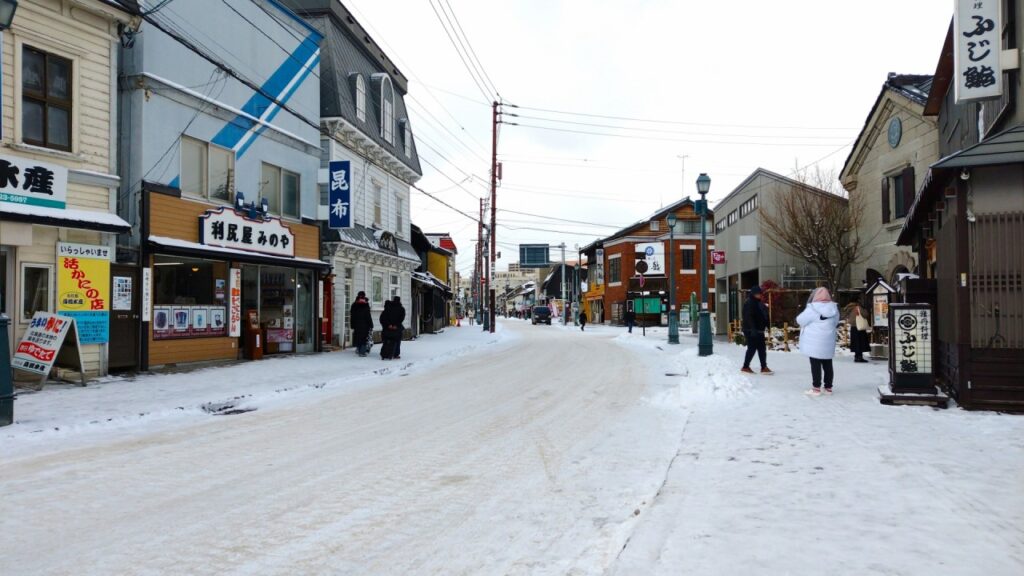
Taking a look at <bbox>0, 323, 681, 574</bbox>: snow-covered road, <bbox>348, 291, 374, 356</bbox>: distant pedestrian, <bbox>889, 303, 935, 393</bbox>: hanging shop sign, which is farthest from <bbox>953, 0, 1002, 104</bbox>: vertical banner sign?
<bbox>348, 291, 374, 356</bbox>: distant pedestrian

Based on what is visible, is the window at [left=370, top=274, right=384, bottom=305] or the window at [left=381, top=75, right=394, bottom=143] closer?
the window at [left=381, top=75, right=394, bottom=143]

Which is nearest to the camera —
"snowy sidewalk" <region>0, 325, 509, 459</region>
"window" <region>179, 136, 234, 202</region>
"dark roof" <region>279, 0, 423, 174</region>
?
"snowy sidewalk" <region>0, 325, 509, 459</region>

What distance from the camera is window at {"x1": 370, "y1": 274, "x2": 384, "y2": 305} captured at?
25.0 metres

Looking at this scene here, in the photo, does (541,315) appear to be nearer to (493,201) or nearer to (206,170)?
(493,201)

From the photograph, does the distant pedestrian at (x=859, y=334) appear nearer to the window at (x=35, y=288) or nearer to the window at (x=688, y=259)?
the window at (x=35, y=288)

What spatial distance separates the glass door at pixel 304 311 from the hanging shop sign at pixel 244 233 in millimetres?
1268

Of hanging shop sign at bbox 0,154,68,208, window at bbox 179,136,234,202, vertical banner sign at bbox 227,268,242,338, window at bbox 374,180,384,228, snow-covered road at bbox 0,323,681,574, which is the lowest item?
snow-covered road at bbox 0,323,681,574

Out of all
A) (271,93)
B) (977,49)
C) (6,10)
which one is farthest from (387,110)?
(977,49)

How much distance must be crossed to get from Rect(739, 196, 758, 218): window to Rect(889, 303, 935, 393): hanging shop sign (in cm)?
1957

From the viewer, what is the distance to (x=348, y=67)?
74.2 ft

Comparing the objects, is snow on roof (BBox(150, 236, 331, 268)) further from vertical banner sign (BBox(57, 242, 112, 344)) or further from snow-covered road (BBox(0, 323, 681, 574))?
snow-covered road (BBox(0, 323, 681, 574))

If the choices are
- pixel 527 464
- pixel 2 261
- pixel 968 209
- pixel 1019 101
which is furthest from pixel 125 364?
pixel 1019 101

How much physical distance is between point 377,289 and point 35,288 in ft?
47.8

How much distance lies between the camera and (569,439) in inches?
284
